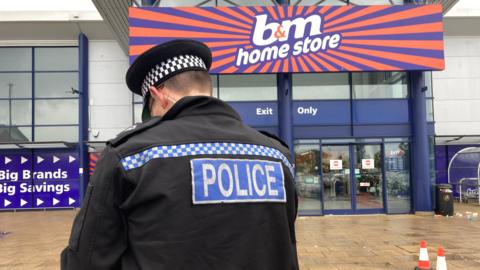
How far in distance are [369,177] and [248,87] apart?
4876 millimetres

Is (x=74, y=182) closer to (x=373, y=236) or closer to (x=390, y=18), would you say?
(x=373, y=236)

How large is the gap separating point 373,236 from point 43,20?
14.1 meters

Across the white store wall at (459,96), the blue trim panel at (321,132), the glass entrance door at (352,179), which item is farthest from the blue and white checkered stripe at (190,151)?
the white store wall at (459,96)


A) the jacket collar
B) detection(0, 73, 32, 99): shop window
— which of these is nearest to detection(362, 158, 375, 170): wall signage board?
the jacket collar

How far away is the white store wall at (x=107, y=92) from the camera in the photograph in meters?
17.3

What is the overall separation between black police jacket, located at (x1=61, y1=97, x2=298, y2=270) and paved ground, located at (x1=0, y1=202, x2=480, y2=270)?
19.0 ft

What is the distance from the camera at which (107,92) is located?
685 inches

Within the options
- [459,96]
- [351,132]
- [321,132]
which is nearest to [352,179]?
[351,132]

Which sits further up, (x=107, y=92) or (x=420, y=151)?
(x=107, y=92)

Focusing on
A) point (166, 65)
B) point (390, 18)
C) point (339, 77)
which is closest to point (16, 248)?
point (166, 65)

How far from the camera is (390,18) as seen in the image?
1288 centimetres

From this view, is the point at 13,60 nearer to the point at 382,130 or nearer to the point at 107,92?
the point at 107,92

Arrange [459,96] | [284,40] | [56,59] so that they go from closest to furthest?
[284,40] < [56,59] < [459,96]

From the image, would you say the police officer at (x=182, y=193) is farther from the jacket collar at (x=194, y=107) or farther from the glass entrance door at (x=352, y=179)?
the glass entrance door at (x=352, y=179)
